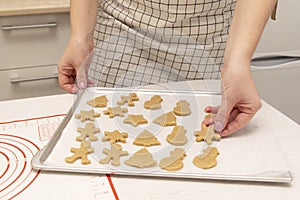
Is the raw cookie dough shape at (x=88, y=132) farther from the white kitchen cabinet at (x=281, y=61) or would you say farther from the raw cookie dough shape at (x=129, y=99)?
the white kitchen cabinet at (x=281, y=61)

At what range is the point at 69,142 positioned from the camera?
59 centimetres

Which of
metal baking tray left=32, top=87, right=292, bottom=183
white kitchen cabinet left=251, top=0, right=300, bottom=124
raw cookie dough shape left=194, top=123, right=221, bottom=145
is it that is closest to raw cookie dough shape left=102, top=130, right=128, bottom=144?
metal baking tray left=32, top=87, right=292, bottom=183

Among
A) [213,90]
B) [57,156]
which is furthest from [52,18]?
[57,156]

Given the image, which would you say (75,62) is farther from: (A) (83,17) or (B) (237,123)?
(B) (237,123)

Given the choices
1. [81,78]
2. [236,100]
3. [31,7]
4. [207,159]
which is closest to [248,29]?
[236,100]

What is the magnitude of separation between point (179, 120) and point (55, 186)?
9.8 inches

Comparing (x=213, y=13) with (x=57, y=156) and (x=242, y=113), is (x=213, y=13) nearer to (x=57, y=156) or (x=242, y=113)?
(x=242, y=113)

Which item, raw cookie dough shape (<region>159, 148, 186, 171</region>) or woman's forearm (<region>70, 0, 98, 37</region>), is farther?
woman's forearm (<region>70, 0, 98, 37</region>)

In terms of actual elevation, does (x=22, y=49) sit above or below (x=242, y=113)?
below

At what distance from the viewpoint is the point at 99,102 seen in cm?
72

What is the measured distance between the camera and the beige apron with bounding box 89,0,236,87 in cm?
86

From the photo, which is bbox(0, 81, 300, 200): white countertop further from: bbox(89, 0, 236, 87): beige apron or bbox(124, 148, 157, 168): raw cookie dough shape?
bbox(89, 0, 236, 87): beige apron

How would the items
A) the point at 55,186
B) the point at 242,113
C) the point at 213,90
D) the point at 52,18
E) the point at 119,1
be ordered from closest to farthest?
the point at 55,186 → the point at 242,113 → the point at 213,90 → the point at 119,1 → the point at 52,18

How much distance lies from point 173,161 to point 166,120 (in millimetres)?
136
